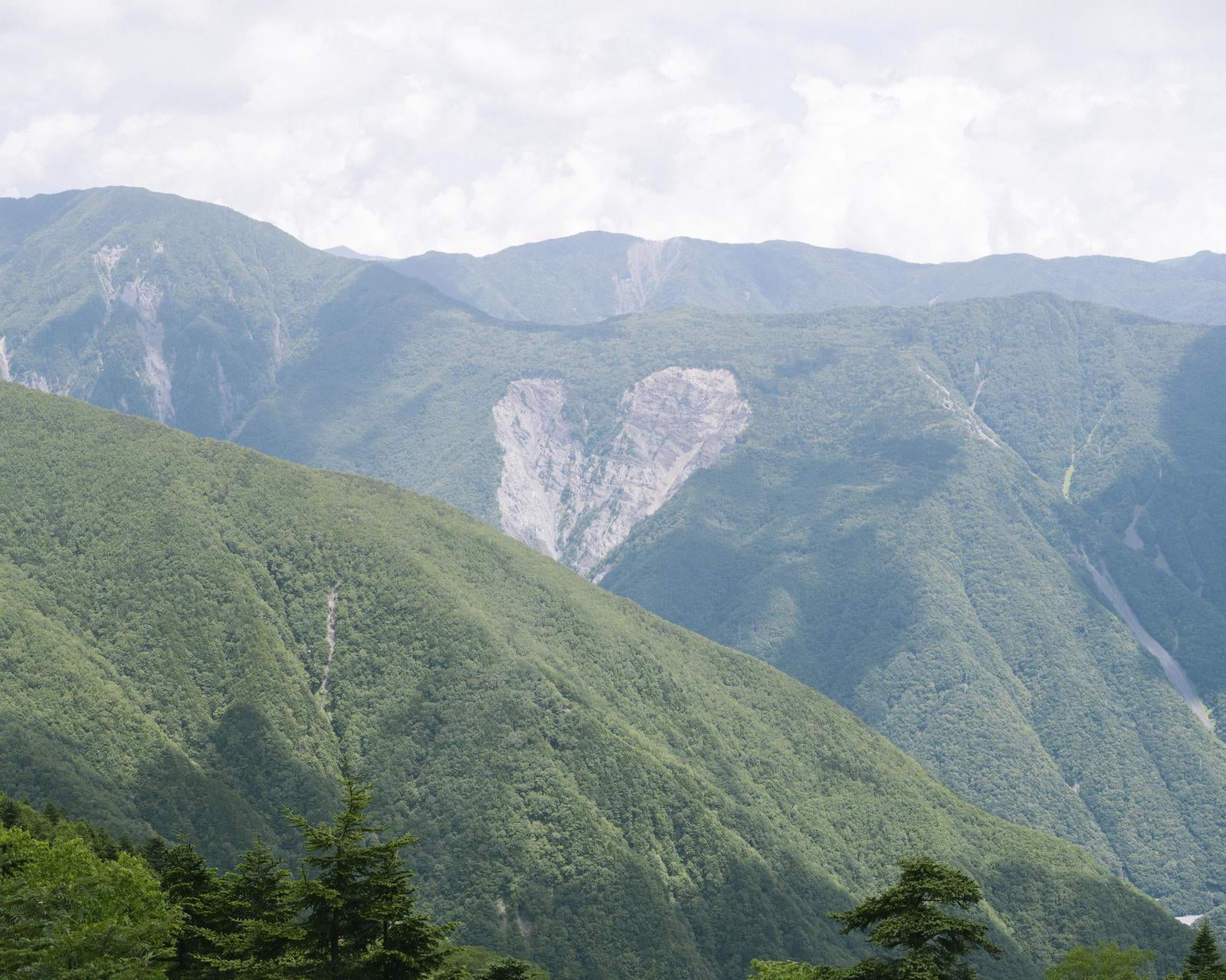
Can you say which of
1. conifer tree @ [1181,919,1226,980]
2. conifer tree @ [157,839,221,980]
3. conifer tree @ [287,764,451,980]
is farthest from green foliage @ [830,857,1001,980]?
→ conifer tree @ [157,839,221,980]

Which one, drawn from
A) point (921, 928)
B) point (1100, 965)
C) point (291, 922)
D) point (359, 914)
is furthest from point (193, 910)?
point (1100, 965)

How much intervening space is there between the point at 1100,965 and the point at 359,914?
55.9 metres

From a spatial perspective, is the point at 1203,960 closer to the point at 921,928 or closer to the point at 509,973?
the point at 921,928

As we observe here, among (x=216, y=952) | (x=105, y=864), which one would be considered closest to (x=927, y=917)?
(x=216, y=952)

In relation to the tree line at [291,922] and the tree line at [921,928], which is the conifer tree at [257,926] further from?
the tree line at [921,928]

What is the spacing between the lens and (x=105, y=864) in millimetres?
76250

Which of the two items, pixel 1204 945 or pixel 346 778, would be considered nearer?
pixel 346 778

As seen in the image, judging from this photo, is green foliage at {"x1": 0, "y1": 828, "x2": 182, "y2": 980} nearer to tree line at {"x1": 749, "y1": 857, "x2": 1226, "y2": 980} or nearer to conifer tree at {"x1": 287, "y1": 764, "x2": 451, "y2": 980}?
conifer tree at {"x1": 287, "y1": 764, "x2": 451, "y2": 980}

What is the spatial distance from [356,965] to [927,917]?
24.9 m

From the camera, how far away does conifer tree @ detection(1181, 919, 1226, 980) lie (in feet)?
274

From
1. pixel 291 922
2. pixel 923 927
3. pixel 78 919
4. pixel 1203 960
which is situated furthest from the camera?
pixel 1203 960

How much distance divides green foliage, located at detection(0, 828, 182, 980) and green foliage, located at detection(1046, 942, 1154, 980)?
5532 centimetres

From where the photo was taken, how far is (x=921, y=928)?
61.0 m

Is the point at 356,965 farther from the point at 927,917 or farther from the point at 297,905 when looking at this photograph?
the point at 927,917
